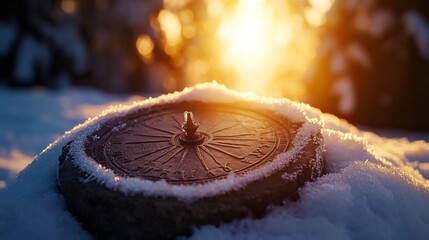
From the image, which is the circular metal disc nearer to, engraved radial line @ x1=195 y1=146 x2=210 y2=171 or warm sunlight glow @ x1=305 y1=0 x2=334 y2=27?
engraved radial line @ x1=195 y1=146 x2=210 y2=171

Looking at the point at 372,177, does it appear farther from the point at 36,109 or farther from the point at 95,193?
the point at 36,109

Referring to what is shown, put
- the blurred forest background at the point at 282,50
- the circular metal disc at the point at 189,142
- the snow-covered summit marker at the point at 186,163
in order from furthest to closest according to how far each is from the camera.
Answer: the blurred forest background at the point at 282,50, the circular metal disc at the point at 189,142, the snow-covered summit marker at the point at 186,163

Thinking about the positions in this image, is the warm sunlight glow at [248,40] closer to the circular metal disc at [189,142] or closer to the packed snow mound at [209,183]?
the packed snow mound at [209,183]

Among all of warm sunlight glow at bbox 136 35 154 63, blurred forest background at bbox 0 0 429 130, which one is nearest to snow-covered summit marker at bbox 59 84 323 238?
blurred forest background at bbox 0 0 429 130

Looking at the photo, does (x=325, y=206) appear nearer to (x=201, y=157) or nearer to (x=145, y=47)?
(x=201, y=157)

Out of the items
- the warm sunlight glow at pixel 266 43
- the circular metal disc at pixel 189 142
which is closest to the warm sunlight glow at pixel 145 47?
the warm sunlight glow at pixel 266 43

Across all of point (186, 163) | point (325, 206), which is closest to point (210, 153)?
point (186, 163)
